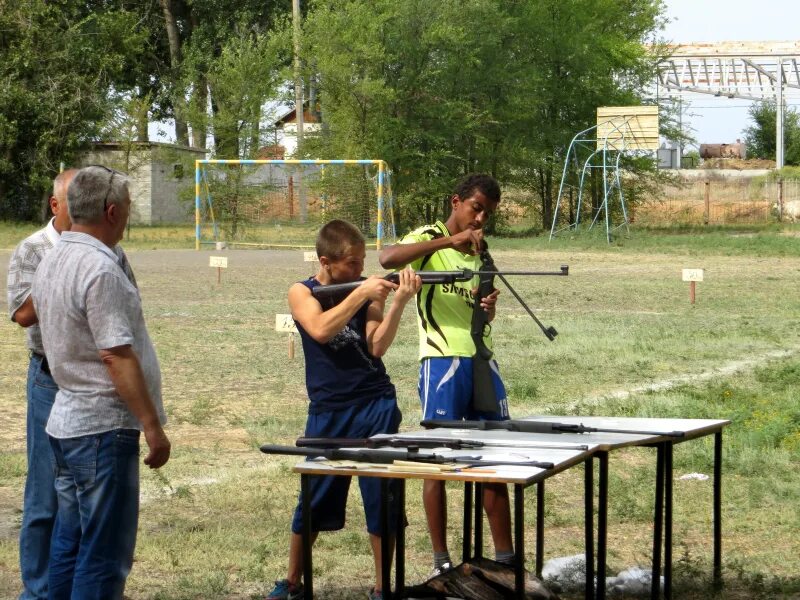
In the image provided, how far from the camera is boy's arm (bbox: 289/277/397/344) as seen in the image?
5.32 m

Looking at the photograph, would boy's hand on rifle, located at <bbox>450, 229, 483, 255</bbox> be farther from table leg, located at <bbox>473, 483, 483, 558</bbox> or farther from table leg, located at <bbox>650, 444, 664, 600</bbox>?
table leg, located at <bbox>650, 444, 664, 600</bbox>

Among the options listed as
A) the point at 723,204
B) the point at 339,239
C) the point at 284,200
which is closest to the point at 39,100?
the point at 284,200

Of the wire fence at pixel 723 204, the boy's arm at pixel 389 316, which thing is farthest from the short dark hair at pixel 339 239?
the wire fence at pixel 723 204

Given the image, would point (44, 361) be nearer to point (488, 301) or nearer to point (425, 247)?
point (425, 247)

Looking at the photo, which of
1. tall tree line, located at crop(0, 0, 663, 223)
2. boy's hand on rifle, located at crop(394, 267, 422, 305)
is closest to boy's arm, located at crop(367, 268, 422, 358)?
boy's hand on rifle, located at crop(394, 267, 422, 305)

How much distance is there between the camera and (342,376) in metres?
5.62

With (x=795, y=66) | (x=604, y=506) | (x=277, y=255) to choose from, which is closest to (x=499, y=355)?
(x=604, y=506)

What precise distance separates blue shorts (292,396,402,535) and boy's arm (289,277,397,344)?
0.35 meters

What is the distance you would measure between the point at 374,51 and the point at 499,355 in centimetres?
3016

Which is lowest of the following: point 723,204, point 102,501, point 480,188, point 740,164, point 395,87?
point 102,501

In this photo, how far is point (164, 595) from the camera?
5957 millimetres

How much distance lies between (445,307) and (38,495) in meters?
1.95

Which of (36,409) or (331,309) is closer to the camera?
(36,409)

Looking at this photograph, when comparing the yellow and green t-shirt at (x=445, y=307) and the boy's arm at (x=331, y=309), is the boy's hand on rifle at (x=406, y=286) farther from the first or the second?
the yellow and green t-shirt at (x=445, y=307)
